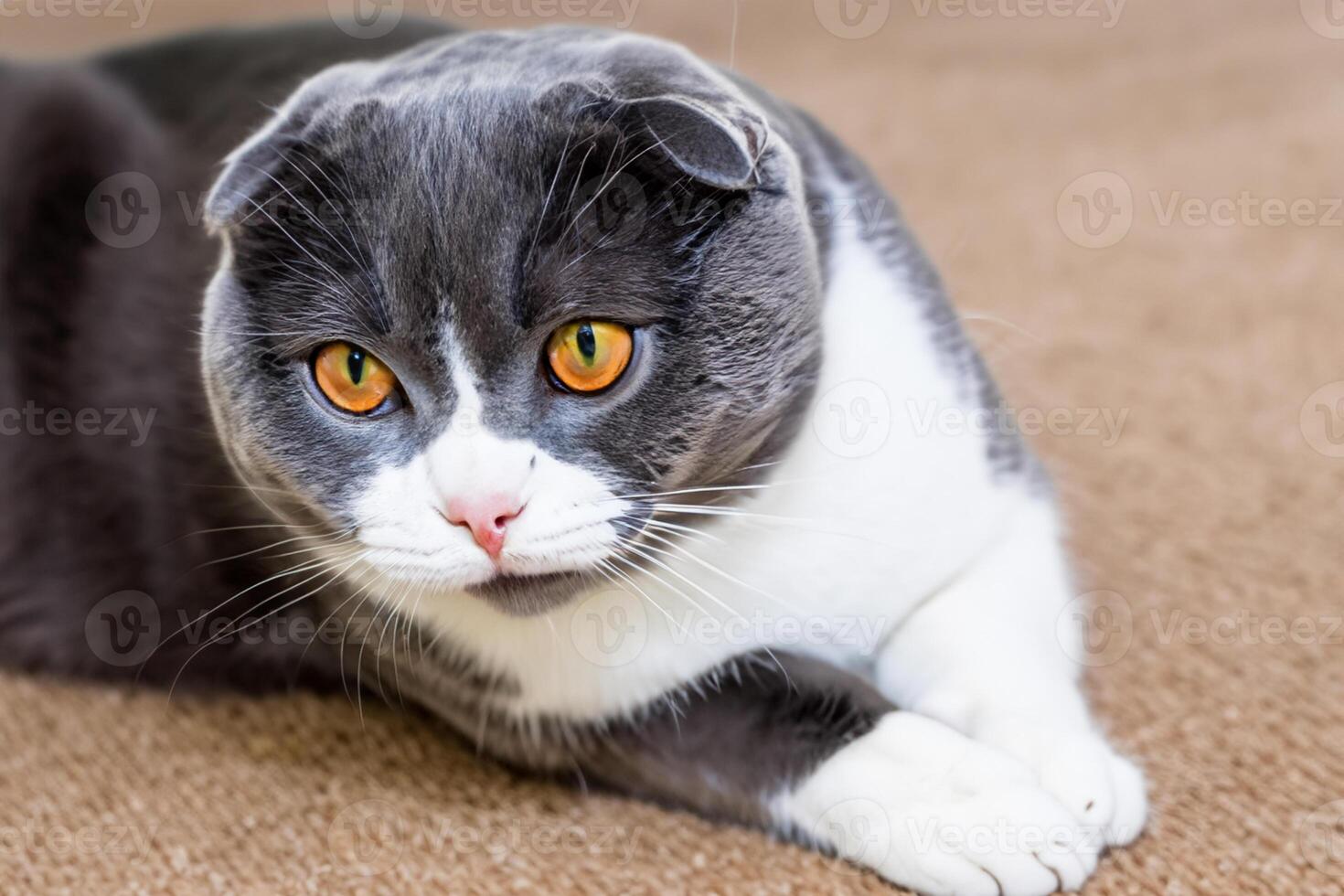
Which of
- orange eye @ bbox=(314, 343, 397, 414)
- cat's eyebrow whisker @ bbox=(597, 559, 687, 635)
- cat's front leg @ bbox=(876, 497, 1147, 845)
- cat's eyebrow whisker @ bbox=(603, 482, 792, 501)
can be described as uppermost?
orange eye @ bbox=(314, 343, 397, 414)

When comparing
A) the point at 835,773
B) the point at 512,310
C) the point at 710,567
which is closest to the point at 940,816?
the point at 835,773

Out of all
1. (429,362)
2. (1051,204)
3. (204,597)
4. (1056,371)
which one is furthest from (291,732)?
(1051,204)

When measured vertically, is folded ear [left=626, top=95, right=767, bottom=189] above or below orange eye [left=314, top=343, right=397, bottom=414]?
above

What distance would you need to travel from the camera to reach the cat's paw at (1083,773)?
100 cm

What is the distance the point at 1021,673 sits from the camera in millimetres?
1128

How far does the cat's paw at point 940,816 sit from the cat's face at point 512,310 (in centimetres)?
26

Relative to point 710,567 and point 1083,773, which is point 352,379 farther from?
point 1083,773

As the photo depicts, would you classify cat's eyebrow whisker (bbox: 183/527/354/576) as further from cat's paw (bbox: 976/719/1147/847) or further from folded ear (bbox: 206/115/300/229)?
cat's paw (bbox: 976/719/1147/847)

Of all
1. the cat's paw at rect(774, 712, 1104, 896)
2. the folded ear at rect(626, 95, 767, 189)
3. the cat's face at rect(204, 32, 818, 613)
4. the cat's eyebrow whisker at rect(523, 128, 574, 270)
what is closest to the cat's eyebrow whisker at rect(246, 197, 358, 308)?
the cat's face at rect(204, 32, 818, 613)

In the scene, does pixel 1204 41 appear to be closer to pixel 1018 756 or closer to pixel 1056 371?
pixel 1056 371

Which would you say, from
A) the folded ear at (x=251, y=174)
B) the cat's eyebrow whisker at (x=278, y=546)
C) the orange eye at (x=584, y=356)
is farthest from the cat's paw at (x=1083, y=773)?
the folded ear at (x=251, y=174)

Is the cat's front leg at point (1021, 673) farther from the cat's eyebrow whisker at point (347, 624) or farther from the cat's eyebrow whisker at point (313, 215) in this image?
the cat's eyebrow whisker at point (313, 215)

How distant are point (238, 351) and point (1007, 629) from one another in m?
0.70

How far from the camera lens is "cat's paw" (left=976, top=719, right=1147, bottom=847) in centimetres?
100
